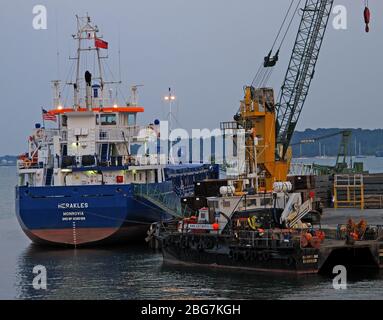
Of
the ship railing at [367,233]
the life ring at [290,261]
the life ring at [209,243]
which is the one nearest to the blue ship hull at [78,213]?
the life ring at [209,243]

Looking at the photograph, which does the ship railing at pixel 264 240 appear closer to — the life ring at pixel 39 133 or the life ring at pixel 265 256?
the life ring at pixel 265 256

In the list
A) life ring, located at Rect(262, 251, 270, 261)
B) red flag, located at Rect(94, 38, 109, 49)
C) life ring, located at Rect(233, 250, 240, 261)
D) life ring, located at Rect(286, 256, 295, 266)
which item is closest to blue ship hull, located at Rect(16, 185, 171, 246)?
red flag, located at Rect(94, 38, 109, 49)

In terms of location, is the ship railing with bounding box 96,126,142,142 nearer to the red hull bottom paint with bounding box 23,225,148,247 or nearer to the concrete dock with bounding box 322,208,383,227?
the red hull bottom paint with bounding box 23,225,148,247

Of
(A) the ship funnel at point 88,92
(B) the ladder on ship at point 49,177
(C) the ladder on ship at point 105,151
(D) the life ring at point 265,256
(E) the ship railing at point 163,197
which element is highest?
(A) the ship funnel at point 88,92

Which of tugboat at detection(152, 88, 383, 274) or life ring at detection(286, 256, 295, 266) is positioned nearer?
life ring at detection(286, 256, 295, 266)

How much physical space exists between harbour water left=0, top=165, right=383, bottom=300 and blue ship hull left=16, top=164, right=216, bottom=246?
3097mm

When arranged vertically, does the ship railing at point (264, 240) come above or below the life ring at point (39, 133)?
below

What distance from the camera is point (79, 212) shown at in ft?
185

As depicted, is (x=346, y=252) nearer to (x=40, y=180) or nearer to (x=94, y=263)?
(x=94, y=263)

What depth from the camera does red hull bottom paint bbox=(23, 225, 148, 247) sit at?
57062 millimetres

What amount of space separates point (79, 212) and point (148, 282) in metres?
13.5

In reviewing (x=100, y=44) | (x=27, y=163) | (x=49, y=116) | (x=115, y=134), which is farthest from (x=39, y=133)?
(x=100, y=44)

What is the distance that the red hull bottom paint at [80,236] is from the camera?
57.1 meters
